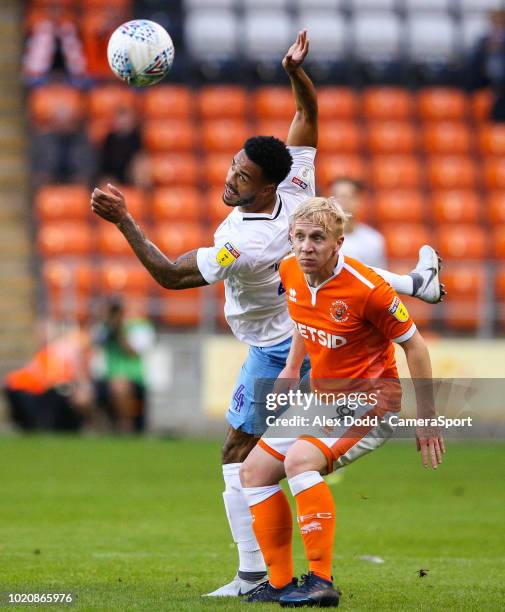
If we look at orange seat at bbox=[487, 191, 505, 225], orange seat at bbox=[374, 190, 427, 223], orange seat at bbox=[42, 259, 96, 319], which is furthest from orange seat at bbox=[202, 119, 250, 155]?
orange seat at bbox=[42, 259, 96, 319]

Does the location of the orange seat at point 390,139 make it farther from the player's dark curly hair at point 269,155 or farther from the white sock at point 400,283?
the white sock at point 400,283

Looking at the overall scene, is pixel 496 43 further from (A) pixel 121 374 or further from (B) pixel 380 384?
(B) pixel 380 384

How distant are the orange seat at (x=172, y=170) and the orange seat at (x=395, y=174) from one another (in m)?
2.78

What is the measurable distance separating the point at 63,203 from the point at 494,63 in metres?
7.20

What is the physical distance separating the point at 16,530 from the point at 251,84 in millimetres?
13867

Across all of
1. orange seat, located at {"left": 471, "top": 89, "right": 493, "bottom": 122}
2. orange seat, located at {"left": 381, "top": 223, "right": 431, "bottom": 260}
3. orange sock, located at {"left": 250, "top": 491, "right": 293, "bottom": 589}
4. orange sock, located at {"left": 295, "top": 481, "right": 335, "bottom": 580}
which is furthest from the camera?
orange seat, located at {"left": 471, "top": 89, "right": 493, "bottom": 122}

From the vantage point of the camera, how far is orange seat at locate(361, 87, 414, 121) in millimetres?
21047

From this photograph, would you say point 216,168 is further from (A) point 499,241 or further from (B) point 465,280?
(B) point 465,280

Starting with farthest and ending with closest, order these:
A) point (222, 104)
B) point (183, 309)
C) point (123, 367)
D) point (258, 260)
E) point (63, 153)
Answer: point (222, 104) → point (63, 153) → point (183, 309) → point (123, 367) → point (258, 260)

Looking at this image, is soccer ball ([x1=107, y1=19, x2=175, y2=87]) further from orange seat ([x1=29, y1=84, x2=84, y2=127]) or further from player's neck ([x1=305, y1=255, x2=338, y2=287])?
orange seat ([x1=29, y1=84, x2=84, y2=127])

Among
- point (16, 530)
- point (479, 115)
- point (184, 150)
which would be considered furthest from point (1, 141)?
point (16, 530)

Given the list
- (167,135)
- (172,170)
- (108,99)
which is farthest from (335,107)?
(108,99)

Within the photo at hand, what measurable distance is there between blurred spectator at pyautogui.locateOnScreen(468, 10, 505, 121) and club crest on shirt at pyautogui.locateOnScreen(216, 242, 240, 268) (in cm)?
1523

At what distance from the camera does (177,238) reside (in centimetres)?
1773
